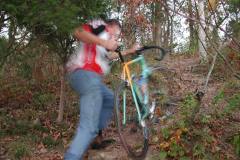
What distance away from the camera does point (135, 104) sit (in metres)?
6.36

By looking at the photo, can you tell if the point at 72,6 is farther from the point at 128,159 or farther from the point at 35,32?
the point at 128,159

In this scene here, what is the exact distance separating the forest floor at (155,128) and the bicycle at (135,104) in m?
0.33

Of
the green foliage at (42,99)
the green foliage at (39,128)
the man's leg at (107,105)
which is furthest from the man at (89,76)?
A: the green foliage at (42,99)

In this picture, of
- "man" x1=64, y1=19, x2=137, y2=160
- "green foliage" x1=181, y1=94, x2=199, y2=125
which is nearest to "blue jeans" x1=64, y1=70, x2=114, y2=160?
"man" x1=64, y1=19, x2=137, y2=160

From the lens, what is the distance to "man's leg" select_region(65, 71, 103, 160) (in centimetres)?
537

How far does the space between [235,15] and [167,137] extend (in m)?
1.81

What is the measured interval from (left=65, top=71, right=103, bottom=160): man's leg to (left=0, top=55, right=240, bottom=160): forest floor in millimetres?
1282

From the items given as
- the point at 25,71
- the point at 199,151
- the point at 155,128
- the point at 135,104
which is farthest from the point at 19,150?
the point at 25,71

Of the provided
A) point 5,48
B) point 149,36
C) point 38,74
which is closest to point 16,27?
point 5,48

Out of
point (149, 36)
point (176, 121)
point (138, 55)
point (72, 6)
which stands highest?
point (149, 36)

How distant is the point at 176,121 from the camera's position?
7.13m

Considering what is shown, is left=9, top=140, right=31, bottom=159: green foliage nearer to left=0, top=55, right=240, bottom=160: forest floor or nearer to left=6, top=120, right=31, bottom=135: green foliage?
left=0, top=55, right=240, bottom=160: forest floor

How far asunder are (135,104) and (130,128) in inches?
21.8

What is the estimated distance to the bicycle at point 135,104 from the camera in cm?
627
